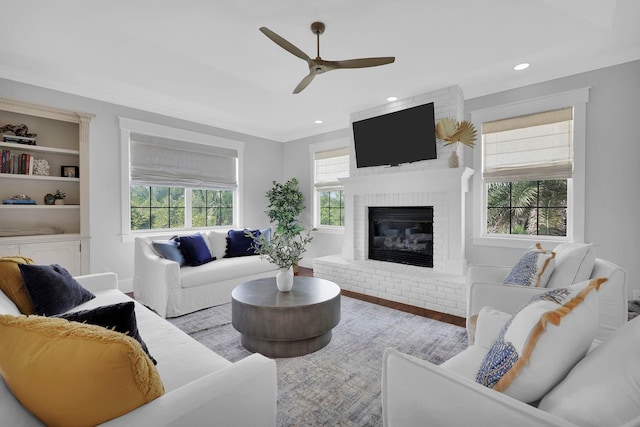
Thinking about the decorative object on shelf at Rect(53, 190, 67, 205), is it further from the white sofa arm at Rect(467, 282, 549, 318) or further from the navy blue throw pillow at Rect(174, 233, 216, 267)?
the white sofa arm at Rect(467, 282, 549, 318)

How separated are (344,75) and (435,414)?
10.9 feet

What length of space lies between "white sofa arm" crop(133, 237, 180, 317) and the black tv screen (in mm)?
2919

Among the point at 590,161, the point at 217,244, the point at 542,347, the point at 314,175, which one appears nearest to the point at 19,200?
the point at 217,244

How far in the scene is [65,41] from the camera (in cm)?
270

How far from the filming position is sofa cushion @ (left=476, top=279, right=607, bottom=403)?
2.82ft

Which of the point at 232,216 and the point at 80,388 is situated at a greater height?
the point at 232,216

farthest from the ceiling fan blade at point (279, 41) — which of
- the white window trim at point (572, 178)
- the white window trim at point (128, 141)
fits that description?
the white window trim at point (128, 141)

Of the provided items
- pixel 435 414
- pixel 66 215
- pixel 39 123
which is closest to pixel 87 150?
pixel 39 123

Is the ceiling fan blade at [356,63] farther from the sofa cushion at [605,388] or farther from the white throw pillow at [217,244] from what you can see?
the white throw pillow at [217,244]

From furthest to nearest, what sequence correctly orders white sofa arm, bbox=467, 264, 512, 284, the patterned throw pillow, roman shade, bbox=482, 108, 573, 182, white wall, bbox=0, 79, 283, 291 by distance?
white wall, bbox=0, 79, 283, 291
roman shade, bbox=482, 108, 573, 182
white sofa arm, bbox=467, 264, 512, 284
the patterned throw pillow

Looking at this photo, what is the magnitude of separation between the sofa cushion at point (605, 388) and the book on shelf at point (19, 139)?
4720 millimetres

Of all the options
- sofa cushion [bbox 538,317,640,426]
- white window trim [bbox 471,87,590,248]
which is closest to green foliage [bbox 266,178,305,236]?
white window trim [bbox 471,87,590,248]

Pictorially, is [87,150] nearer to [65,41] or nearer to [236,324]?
[65,41]

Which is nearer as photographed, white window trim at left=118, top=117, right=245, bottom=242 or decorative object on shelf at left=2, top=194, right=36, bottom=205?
decorative object on shelf at left=2, top=194, right=36, bottom=205
